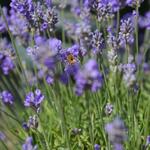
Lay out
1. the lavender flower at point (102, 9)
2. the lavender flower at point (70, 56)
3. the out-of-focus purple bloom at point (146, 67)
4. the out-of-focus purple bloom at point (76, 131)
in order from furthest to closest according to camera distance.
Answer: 1. the out-of-focus purple bloom at point (146, 67)
2. the out-of-focus purple bloom at point (76, 131)
3. the lavender flower at point (102, 9)
4. the lavender flower at point (70, 56)

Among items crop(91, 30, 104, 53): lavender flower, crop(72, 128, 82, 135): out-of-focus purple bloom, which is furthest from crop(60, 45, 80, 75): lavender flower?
crop(72, 128, 82, 135): out-of-focus purple bloom

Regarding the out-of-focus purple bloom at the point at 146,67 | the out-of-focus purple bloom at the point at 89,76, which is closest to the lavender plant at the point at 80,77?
the out-of-focus purple bloom at the point at 89,76

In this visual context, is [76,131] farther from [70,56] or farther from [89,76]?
[89,76]

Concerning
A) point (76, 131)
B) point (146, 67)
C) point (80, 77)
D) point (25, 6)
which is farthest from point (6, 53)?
point (146, 67)

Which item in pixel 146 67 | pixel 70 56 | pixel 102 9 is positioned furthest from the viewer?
pixel 146 67

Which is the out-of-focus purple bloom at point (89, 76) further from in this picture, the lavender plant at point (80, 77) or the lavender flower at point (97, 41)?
the lavender flower at point (97, 41)

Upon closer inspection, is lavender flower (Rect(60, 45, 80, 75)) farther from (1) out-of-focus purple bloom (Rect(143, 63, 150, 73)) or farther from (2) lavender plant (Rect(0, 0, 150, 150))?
(1) out-of-focus purple bloom (Rect(143, 63, 150, 73))

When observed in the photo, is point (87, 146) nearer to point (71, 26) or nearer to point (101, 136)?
point (101, 136)

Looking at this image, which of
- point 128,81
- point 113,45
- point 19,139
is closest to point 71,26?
point 19,139

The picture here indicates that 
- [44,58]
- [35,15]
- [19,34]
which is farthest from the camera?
[19,34]
